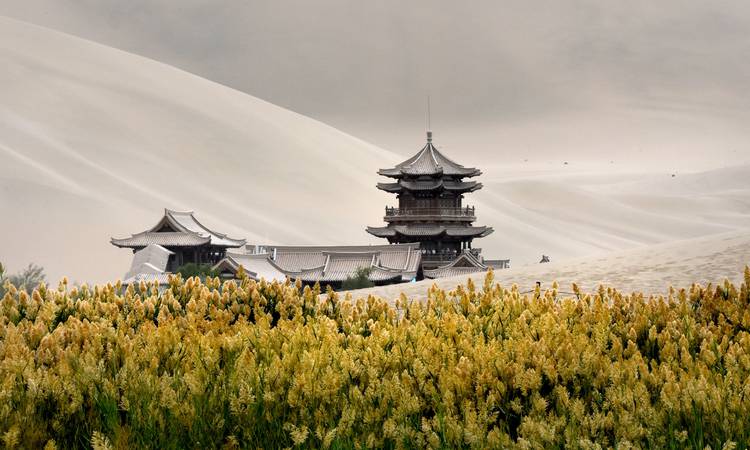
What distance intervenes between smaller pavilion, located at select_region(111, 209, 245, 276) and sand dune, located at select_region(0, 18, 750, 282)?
22.6m

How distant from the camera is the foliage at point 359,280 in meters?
38.9

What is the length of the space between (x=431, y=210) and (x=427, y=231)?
4.72ft

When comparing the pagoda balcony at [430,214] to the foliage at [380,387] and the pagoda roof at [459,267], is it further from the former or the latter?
the foliage at [380,387]

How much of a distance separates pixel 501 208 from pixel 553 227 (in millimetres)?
8039

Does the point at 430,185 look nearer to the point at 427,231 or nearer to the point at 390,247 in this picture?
the point at 427,231

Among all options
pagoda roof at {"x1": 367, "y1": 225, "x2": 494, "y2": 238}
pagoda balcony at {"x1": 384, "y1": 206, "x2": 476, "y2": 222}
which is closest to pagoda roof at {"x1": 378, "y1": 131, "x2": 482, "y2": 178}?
pagoda balcony at {"x1": 384, "y1": 206, "x2": 476, "y2": 222}

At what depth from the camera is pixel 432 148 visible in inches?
1951

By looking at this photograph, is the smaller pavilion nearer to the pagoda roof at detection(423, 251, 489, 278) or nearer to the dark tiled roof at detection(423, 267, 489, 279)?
the dark tiled roof at detection(423, 267, 489, 279)

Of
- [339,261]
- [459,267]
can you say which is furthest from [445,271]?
[339,261]

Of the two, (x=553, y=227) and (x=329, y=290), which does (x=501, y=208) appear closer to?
(x=553, y=227)

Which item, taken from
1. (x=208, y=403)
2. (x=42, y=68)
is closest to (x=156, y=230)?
(x=208, y=403)

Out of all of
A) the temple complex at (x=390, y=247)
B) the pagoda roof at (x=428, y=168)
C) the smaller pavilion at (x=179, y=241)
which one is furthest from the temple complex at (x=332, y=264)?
the smaller pavilion at (x=179, y=241)

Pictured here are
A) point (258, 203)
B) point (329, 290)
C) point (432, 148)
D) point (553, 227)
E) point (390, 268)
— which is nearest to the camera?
point (329, 290)

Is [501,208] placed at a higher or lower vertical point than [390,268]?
higher
